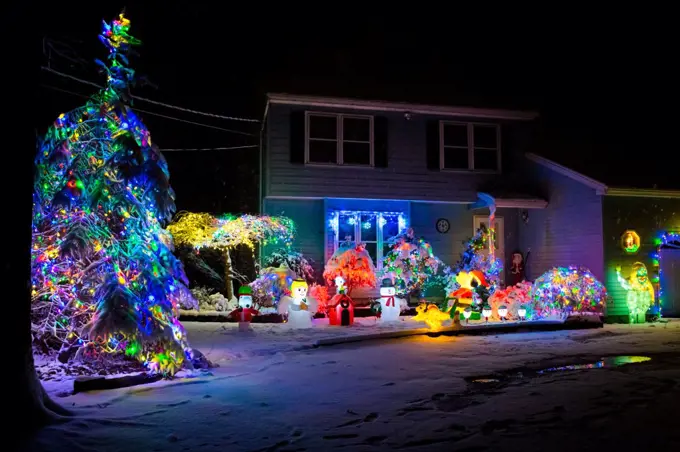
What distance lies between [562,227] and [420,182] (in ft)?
14.2

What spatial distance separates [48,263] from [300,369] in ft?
12.7

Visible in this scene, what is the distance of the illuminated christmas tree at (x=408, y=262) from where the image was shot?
15.8 meters

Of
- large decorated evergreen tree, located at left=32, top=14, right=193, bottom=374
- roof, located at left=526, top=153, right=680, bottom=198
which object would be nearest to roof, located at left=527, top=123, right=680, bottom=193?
roof, located at left=526, top=153, right=680, bottom=198

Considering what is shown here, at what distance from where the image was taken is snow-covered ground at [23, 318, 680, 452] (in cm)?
491

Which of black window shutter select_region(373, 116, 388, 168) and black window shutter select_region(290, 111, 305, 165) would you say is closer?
black window shutter select_region(290, 111, 305, 165)

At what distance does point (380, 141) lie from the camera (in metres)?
17.2

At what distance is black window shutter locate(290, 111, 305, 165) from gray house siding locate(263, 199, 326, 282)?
1.34 m

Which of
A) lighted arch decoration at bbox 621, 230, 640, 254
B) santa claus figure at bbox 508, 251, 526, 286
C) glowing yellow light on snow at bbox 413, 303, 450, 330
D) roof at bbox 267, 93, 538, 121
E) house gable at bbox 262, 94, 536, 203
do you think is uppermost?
roof at bbox 267, 93, 538, 121

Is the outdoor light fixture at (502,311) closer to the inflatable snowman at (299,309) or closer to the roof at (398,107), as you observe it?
the inflatable snowman at (299,309)

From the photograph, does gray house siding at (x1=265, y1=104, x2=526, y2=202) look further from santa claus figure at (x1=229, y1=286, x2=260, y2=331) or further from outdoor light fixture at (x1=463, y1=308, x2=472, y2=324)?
outdoor light fixture at (x1=463, y1=308, x2=472, y2=324)

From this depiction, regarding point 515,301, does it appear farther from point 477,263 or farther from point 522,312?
point 477,263

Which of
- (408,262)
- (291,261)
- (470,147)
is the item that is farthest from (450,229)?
(291,261)

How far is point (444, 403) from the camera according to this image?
6.28m

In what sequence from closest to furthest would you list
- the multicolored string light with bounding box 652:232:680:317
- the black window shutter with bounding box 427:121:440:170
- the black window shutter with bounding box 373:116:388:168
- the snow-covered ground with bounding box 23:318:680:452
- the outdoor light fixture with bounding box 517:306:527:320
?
the snow-covered ground with bounding box 23:318:680:452
the outdoor light fixture with bounding box 517:306:527:320
the multicolored string light with bounding box 652:232:680:317
the black window shutter with bounding box 373:116:388:168
the black window shutter with bounding box 427:121:440:170
